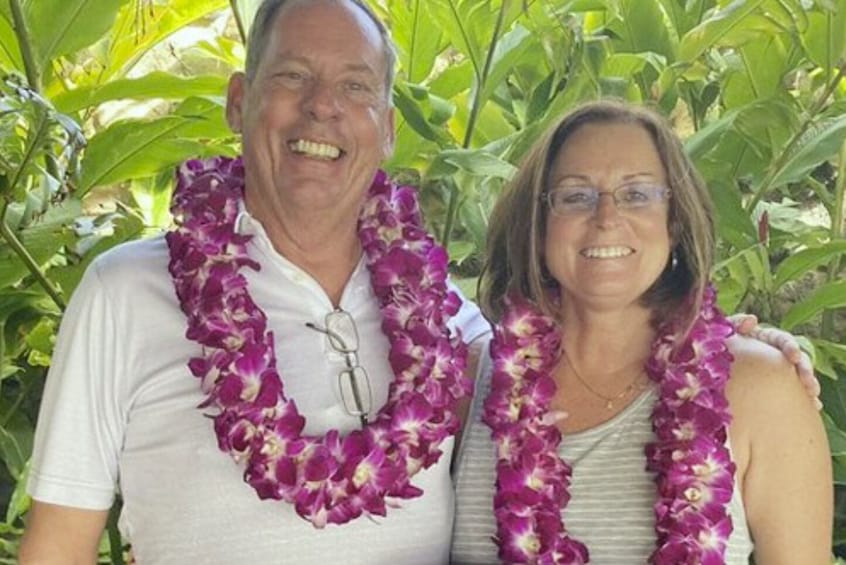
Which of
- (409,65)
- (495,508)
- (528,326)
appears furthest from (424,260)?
(409,65)

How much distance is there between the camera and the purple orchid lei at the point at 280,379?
1.34 m

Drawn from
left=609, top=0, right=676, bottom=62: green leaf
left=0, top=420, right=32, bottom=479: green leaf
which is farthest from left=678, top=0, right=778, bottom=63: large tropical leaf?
left=0, top=420, right=32, bottom=479: green leaf

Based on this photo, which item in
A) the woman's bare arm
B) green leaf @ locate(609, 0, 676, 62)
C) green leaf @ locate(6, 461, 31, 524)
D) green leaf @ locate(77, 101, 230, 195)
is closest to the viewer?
the woman's bare arm

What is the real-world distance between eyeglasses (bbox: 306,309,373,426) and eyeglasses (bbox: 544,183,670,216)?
32 centimetres

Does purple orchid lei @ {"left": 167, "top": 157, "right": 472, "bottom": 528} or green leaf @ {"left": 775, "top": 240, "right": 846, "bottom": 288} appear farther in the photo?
green leaf @ {"left": 775, "top": 240, "right": 846, "bottom": 288}

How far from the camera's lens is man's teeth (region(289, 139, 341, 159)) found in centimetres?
140

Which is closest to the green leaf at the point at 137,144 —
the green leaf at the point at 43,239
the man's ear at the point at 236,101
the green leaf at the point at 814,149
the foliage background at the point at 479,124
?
the foliage background at the point at 479,124

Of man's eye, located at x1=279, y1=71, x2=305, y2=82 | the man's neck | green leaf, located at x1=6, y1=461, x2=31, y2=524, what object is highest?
man's eye, located at x1=279, y1=71, x2=305, y2=82

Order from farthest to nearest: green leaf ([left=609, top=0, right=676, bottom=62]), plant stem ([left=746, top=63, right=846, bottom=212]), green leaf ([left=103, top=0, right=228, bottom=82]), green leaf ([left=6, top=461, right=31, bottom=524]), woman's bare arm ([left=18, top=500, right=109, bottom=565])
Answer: green leaf ([left=103, top=0, right=228, bottom=82])
green leaf ([left=609, top=0, right=676, bottom=62])
plant stem ([left=746, top=63, right=846, bottom=212])
green leaf ([left=6, top=461, right=31, bottom=524])
woman's bare arm ([left=18, top=500, right=109, bottom=565])

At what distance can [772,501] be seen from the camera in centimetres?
138

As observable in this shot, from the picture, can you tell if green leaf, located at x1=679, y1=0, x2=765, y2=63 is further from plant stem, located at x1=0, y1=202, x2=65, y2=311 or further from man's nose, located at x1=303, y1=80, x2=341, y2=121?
plant stem, located at x1=0, y1=202, x2=65, y2=311

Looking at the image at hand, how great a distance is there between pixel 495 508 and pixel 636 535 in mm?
187

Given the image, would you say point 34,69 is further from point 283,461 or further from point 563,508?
point 563,508

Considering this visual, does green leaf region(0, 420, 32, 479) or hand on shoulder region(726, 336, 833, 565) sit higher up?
hand on shoulder region(726, 336, 833, 565)
